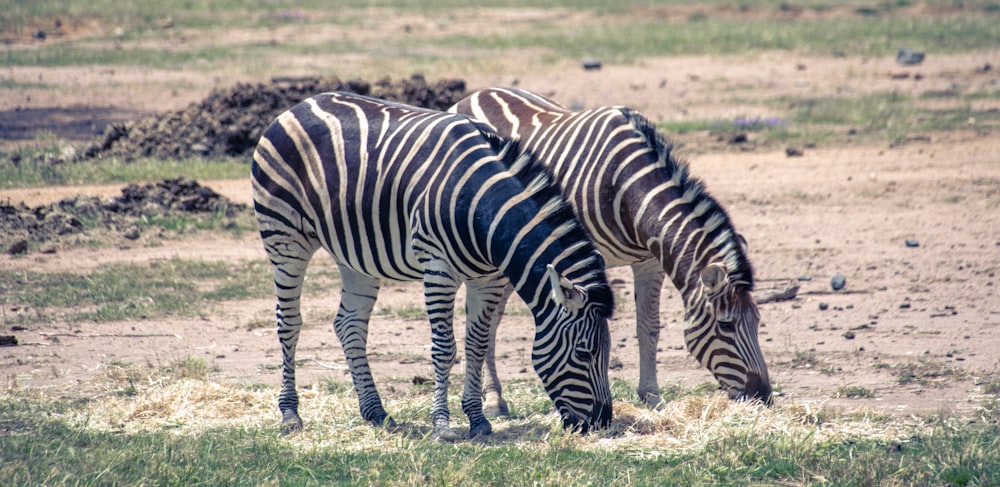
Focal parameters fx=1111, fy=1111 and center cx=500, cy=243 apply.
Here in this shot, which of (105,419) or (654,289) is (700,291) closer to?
(654,289)

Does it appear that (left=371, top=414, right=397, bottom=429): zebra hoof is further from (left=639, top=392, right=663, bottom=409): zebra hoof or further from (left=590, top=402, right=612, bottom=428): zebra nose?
(left=639, top=392, right=663, bottom=409): zebra hoof

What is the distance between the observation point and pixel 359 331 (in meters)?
7.23

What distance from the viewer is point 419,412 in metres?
7.12

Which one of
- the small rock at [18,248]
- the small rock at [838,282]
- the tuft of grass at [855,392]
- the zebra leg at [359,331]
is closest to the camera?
the zebra leg at [359,331]

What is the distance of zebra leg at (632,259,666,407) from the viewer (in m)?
7.35

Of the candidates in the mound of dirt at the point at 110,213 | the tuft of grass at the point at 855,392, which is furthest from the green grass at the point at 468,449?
the mound of dirt at the point at 110,213

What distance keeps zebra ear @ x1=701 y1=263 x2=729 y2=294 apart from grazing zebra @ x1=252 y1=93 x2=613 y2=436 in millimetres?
743

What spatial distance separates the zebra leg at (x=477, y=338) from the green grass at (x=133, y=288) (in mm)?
3620

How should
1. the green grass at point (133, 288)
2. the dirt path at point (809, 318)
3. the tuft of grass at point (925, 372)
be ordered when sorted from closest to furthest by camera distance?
the tuft of grass at point (925, 372)
the dirt path at point (809, 318)
the green grass at point (133, 288)

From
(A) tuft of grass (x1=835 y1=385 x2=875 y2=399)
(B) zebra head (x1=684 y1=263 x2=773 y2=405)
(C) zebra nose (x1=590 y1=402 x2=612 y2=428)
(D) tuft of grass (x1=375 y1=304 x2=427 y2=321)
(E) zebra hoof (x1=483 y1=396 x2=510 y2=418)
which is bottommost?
(D) tuft of grass (x1=375 y1=304 x2=427 y2=321)

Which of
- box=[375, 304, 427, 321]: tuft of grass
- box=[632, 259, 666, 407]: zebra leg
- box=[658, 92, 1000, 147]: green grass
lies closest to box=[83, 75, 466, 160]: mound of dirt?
box=[658, 92, 1000, 147]: green grass

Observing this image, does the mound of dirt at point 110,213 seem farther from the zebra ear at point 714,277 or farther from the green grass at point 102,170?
the zebra ear at point 714,277

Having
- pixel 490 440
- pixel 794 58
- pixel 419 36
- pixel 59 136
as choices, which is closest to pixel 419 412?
pixel 490 440

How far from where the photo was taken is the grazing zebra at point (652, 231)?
6371 mm
